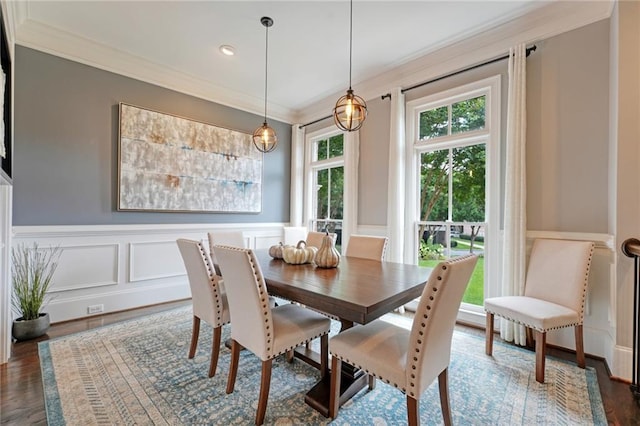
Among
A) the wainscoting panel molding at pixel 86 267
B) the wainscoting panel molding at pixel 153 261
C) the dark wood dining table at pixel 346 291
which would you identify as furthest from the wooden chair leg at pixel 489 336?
the wainscoting panel molding at pixel 86 267

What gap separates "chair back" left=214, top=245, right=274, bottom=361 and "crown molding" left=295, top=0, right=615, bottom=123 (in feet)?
9.95

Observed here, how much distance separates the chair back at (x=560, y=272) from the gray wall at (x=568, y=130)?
0.23 m

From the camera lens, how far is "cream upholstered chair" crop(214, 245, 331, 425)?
1.63m

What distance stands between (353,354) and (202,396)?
1066 mm

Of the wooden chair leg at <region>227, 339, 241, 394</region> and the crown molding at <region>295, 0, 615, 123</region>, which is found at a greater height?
the crown molding at <region>295, 0, 615, 123</region>

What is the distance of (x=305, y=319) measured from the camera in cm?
192

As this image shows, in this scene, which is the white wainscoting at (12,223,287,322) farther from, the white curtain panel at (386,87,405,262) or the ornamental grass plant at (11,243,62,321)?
the white curtain panel at (386,87,405,262)

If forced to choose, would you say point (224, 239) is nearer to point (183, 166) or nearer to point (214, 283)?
point (214, 283)

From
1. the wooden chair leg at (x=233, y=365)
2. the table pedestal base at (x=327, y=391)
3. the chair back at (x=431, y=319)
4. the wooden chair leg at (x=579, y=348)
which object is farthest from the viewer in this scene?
the wooden chair leg at (x=579, y=348)

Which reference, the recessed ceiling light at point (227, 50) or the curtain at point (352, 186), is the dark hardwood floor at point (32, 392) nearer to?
the curtain at point (352, 186)

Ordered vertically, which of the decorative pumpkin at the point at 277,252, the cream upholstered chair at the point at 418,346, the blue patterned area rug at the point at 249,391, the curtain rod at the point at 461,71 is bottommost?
the blue patterned area rug at the point at 249,391

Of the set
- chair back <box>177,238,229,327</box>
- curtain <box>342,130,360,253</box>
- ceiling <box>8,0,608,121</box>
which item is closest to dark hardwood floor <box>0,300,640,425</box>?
chair back <box>177,238,229,327</box>

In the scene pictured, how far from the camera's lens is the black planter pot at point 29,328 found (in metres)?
2.60

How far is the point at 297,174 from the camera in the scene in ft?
16.8
